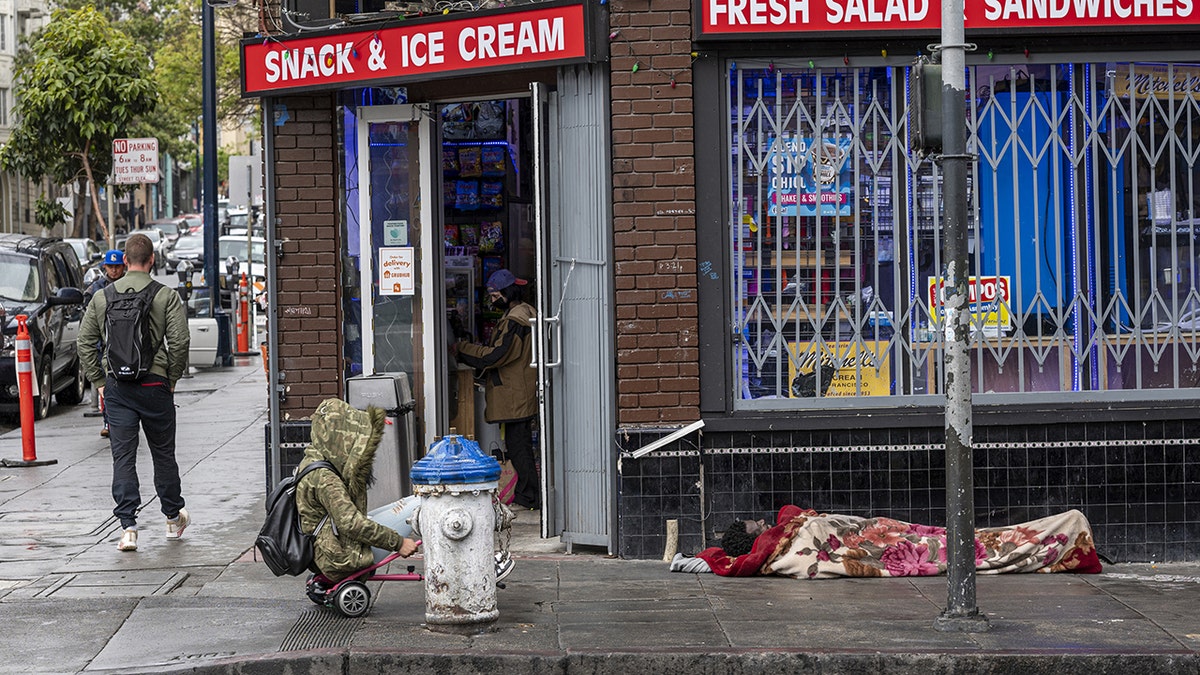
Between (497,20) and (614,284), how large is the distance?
1740 millimetres

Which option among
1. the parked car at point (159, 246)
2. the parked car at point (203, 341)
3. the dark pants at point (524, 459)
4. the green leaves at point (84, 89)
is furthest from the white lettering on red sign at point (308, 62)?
the parked car at point (159, 246)

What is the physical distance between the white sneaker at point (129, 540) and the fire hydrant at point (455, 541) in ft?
9.99

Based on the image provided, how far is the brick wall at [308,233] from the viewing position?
9.70 meters

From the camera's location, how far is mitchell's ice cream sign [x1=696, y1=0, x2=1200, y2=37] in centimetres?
878

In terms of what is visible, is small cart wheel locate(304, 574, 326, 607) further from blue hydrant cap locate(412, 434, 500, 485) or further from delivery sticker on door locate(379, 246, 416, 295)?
delivery sticker on door locate(379, 246, 416, 295)

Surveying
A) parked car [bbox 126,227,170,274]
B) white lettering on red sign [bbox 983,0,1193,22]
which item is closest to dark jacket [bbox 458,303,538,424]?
white lettering on red sign [bbox 983,0,1193,22]

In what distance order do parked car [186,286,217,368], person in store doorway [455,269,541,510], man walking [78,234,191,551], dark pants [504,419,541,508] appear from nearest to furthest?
man walking [78,234,191,551] → person in store doorway [455,269,541,510] → dark pants [504,419,541,508] → parked car [186,286,217,368]

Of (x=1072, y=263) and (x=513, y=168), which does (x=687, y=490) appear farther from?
(x=513, y=168)

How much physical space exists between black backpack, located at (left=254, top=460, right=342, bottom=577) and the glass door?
270 centimetres

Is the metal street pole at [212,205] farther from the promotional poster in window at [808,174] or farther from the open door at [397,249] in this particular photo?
the promotional poster in window at [808,174]

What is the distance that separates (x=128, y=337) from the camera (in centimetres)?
930

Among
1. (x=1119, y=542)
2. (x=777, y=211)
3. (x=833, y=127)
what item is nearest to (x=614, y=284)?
(x=777, y=211)

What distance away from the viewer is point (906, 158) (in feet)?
30.0

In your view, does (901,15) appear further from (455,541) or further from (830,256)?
(455,541)
